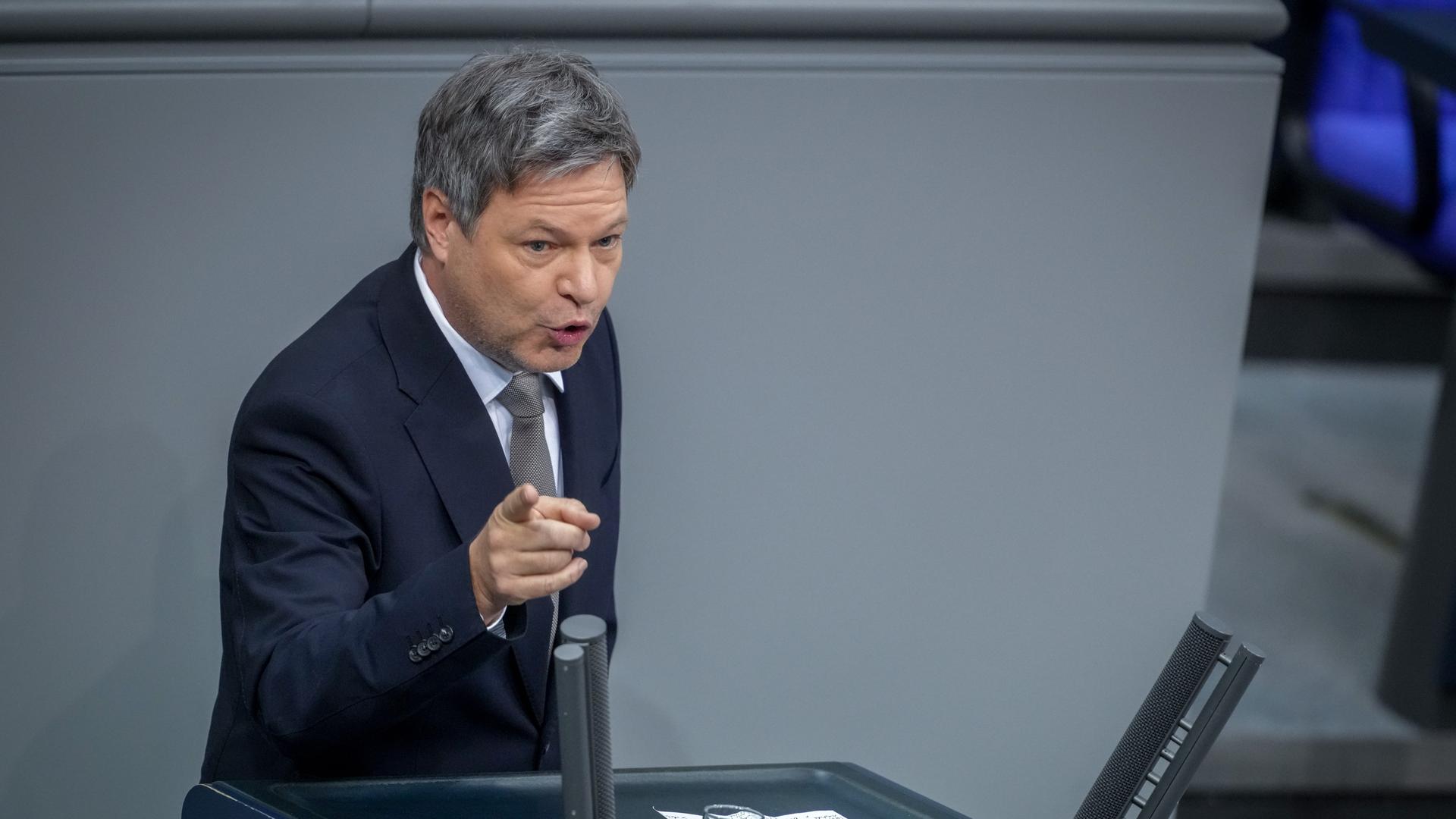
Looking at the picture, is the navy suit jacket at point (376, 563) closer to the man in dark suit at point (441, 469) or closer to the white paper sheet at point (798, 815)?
the man in dark suit at point (441, 469)

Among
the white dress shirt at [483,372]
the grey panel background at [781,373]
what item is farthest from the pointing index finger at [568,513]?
the grey panel background at [781,373]

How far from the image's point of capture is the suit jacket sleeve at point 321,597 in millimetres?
1328

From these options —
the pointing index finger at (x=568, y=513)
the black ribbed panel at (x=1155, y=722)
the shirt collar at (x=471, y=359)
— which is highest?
the shirt collar at (x=471, y=359)

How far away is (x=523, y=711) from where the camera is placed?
1.69 meters

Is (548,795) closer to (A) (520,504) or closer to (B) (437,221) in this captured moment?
(A) (520,504)

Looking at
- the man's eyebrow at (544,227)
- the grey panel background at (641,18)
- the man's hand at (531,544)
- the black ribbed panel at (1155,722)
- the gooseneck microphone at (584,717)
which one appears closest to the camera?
the gooseneck microphone at (584,717)

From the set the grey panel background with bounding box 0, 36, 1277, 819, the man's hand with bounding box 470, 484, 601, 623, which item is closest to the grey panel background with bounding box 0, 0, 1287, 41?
the grey panel background with bounding box 0, 36, 1277, 819

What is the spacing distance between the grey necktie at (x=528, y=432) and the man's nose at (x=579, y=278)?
18 cm

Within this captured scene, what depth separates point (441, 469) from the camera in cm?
159

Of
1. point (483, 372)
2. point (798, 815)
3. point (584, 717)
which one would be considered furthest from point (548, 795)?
point (483, 372)

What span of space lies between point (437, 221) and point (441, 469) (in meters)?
0.24

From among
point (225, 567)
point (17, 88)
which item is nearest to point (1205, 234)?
point (225, 567)

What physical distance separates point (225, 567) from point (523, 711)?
13.5 inches

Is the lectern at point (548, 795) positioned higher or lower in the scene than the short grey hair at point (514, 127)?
lower
